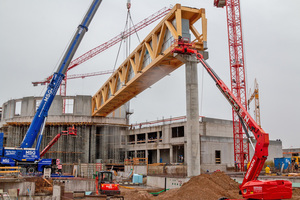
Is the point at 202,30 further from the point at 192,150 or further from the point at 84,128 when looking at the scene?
the point at 84,128

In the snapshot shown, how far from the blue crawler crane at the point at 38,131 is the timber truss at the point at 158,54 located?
559 cm

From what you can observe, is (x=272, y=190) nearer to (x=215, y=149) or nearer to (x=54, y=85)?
(x=54, y=85)

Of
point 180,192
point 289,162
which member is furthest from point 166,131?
point 180,192

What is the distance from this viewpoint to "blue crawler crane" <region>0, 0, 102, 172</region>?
24244mm

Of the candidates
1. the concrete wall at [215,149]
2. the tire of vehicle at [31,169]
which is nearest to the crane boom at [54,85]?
the tire of vehicle at [31,169]

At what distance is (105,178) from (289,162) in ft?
85.4

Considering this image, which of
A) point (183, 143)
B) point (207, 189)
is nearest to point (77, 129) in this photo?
point (183, 143)

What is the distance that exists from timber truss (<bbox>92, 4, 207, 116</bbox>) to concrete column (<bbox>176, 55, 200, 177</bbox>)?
1682 millimetres

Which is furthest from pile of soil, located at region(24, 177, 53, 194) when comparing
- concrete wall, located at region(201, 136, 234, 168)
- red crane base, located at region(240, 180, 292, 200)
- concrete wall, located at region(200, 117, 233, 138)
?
concrete wall, located at region(200, 117, 233, 138)

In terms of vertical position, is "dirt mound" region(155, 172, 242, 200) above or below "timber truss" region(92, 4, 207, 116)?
below

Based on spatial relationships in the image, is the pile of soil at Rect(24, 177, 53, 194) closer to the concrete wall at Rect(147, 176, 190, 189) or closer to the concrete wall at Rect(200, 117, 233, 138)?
the concrete wall at Rect(147, 176, 190, 189)

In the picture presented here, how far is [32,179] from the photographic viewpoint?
25.0 m

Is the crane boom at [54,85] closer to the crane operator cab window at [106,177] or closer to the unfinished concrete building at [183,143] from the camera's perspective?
the crane operator cab window at [106,177]

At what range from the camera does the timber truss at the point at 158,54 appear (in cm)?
2342
